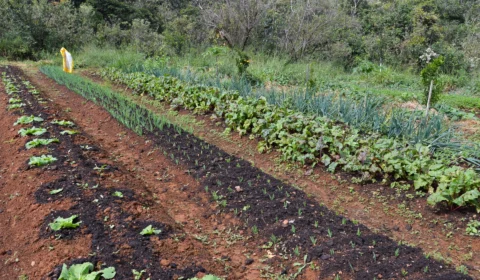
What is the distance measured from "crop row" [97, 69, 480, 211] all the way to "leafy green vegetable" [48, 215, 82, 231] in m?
2.76

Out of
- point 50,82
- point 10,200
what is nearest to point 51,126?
point 10,200

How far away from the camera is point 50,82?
34.9 feet

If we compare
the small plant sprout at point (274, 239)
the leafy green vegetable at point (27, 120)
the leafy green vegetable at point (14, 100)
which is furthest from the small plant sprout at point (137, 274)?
the leafy green vegetable at point (14, 100)

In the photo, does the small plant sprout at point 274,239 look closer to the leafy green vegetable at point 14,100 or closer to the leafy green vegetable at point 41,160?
the leafy green vegetable at point 41,160

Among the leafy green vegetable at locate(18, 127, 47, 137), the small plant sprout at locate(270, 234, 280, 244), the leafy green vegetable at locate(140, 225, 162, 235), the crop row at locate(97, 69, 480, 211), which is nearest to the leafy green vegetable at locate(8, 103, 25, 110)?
the leafy green vegetable at locate(18, 127, 47, 137)

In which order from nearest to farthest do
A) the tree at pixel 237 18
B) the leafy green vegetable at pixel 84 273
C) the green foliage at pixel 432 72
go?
the leafy green vegetable at pixel 84 273
the green foliage at pixel 432 72
the tree at pixel 237 18

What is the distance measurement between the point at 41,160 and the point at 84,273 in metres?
2.25

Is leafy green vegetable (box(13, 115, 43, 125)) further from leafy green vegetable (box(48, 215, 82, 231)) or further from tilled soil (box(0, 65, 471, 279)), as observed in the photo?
leafy green vegetable (box(48, 215, 82, 231))

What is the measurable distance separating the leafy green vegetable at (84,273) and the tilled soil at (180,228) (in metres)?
0.09

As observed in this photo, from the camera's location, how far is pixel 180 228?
335 centimetres

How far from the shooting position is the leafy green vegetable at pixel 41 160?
4121 millimetres

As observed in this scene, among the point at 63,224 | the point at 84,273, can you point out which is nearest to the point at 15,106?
the point at 63,224

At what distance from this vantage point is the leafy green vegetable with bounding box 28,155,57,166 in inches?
162

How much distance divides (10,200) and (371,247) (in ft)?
11.3
